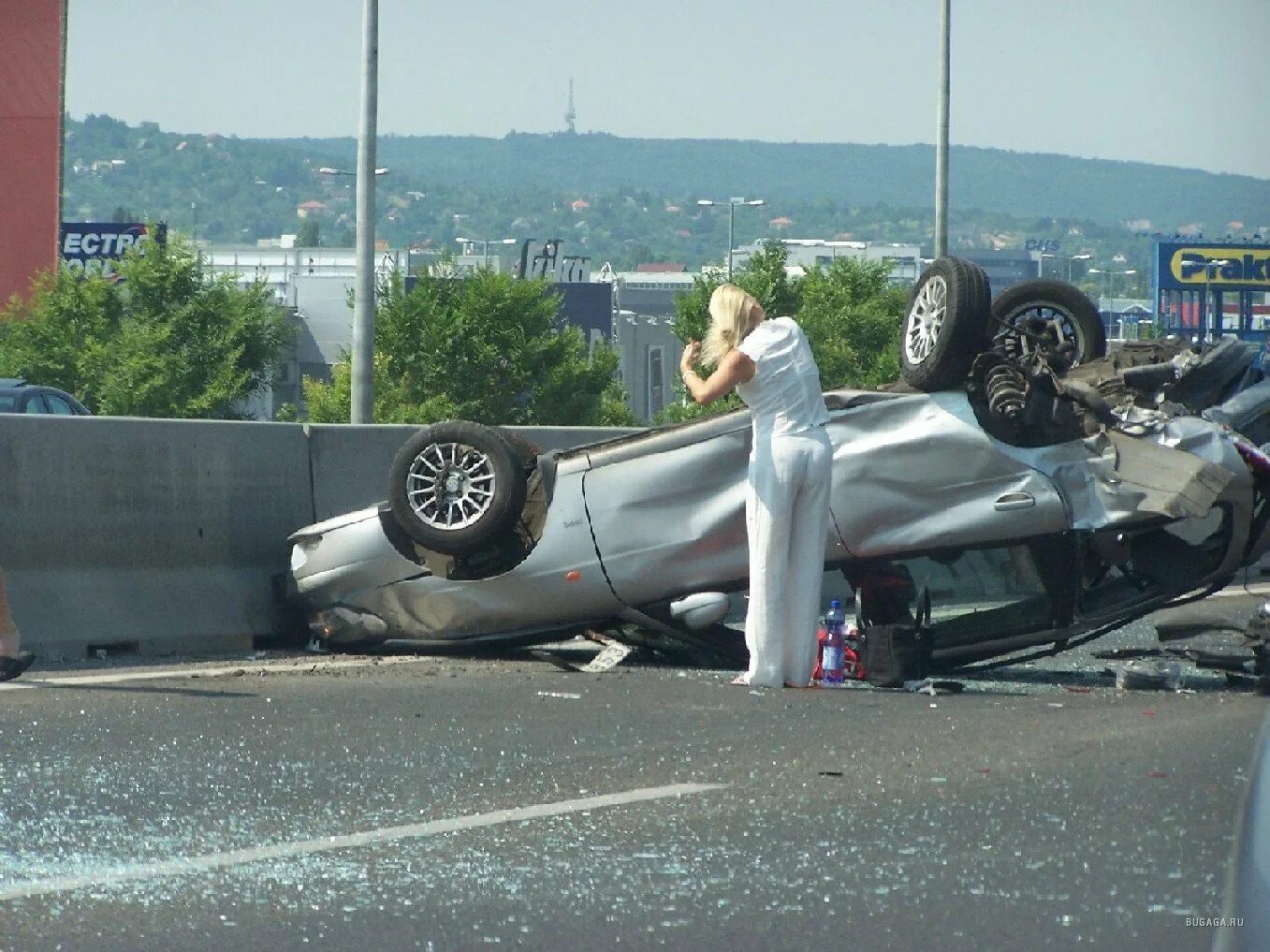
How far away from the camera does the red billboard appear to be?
5453 cm

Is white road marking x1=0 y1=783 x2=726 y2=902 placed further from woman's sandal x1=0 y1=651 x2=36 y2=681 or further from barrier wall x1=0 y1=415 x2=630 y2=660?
barrier wall x1=0 y1=415 x2=630 y2=660

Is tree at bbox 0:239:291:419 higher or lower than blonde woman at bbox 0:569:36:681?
higher

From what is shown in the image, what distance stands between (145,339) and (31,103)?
444 inches

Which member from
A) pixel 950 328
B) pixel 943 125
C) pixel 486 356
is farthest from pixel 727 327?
pixel 486 356

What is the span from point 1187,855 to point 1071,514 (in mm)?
3348

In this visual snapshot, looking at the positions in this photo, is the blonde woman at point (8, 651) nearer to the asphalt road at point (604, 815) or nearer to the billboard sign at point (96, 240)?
the asphalt road at point (604, 815)

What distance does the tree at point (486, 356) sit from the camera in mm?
46156

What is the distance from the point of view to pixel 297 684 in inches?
309

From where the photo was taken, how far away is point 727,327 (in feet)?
26.5

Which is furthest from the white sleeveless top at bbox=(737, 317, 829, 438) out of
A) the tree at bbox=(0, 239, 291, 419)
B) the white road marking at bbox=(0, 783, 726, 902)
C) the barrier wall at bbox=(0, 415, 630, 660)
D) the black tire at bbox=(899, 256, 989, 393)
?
the tree at bbox=(0, 239, 291, 419)

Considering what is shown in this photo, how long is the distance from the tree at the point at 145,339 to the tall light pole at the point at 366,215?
1041 inches

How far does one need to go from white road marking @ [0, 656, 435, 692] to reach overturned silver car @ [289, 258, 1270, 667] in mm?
291

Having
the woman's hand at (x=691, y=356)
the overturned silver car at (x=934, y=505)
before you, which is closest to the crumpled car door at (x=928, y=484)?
the overturned silver car at (x=934, y=505)

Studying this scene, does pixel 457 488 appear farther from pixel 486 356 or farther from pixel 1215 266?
pixel 1215 266
